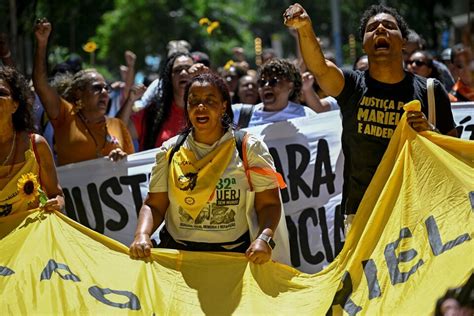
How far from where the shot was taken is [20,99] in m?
5.29

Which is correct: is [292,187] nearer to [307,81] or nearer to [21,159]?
[307,81]

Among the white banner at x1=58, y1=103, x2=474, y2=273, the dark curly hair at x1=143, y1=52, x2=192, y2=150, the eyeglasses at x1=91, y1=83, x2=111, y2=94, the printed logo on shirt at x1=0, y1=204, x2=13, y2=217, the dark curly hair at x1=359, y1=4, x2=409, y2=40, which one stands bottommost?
the white banner at x1=58, y1=103, x2=474, y2=273

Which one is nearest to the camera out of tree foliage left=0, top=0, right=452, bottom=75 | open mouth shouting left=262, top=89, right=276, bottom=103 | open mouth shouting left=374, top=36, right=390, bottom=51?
open mouth shouting left=374, top=36, right=390, bottom=51

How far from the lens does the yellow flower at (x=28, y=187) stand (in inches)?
197

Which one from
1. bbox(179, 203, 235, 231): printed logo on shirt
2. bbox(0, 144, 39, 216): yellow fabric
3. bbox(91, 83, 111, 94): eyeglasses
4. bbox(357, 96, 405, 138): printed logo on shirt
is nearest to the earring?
bbox(91, 83, 111, 94): eyeglasses

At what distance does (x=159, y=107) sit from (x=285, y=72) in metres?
1.00

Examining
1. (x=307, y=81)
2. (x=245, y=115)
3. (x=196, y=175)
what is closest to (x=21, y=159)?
(x=196, y=175)

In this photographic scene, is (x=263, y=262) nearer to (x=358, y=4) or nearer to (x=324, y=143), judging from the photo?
(x=324, y=143)

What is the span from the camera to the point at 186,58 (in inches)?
280

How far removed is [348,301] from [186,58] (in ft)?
10.9

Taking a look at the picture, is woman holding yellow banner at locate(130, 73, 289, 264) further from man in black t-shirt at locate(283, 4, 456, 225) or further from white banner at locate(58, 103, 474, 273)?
white banner at locate(58, 103, 474, 273)

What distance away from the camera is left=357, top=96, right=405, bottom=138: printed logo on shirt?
15.7 feet

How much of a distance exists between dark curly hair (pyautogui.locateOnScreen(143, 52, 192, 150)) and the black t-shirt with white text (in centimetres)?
230

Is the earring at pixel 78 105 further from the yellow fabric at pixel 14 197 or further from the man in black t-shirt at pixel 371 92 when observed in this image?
the man in black t-shirt at pixel 371 92
